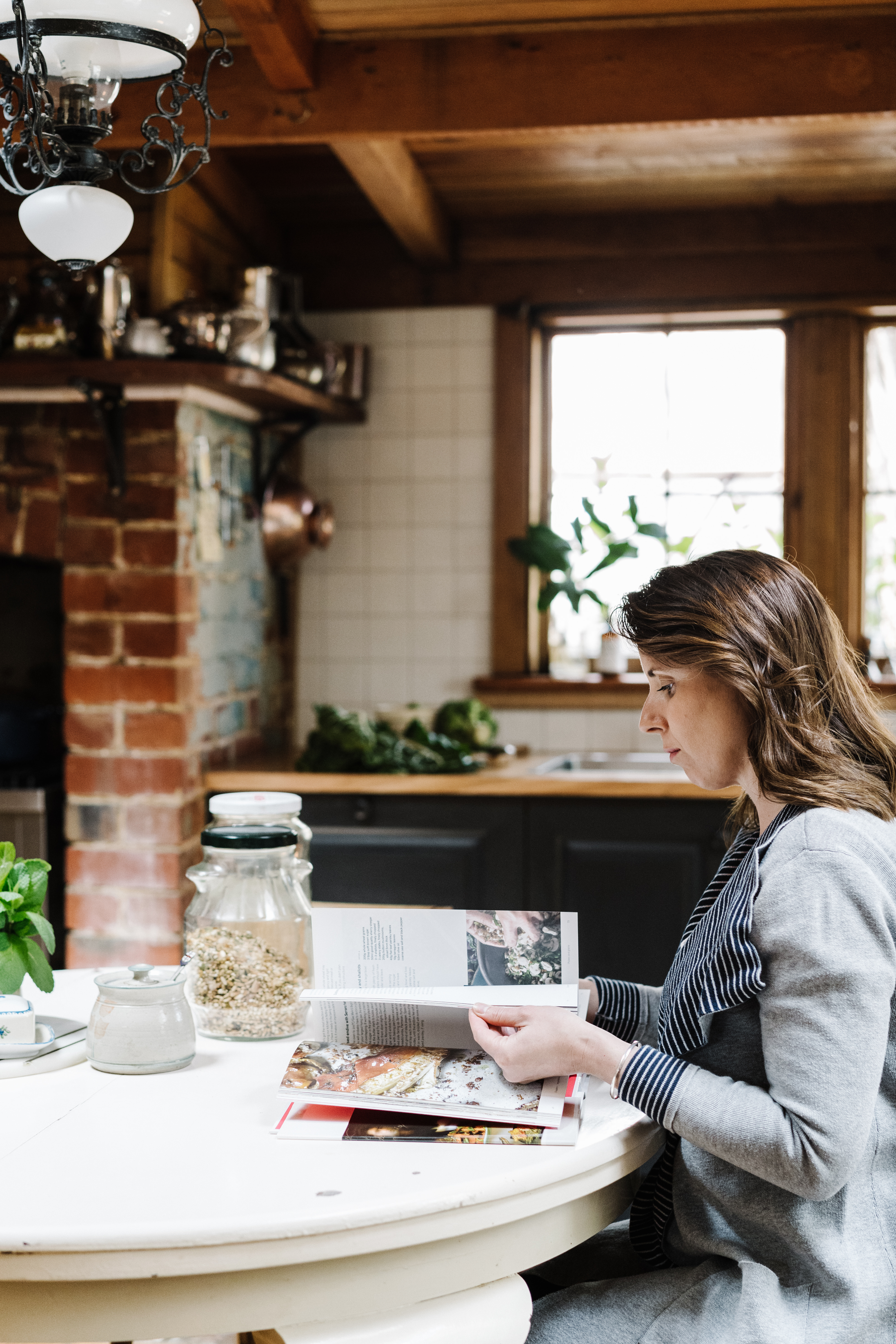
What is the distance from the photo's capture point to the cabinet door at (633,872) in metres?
3.03

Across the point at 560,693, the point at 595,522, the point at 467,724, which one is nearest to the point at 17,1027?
the point at 467,724

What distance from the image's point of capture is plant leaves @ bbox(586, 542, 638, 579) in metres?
3.70

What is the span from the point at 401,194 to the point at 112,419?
949 millimetres

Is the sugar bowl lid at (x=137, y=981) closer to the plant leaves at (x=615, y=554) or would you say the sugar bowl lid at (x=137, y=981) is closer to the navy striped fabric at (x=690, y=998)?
the navy striped fabric at (x=690, y=998)

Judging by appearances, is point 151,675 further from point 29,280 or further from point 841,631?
point 841,631

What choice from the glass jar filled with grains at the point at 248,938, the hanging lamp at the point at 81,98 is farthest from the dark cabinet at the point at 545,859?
the hanging lamp at the point at 81,98

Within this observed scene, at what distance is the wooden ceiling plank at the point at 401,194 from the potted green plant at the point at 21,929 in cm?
181

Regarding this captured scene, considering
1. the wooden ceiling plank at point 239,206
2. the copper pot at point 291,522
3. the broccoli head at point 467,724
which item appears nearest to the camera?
the wooden ceiling plank at point 239,206

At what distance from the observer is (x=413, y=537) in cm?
388

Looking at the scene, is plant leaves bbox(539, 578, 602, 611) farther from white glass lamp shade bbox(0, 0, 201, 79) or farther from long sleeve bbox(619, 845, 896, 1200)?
long sleeve bbox(619, 845, 896, 1200)

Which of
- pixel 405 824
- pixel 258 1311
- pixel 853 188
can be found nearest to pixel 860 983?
pixel 258 1311

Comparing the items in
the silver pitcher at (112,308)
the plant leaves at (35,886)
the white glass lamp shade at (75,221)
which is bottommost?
the plant leaves at (35,886)

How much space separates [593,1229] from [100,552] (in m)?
2.28

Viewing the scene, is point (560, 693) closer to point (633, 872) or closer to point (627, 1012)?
point (633, 872)
